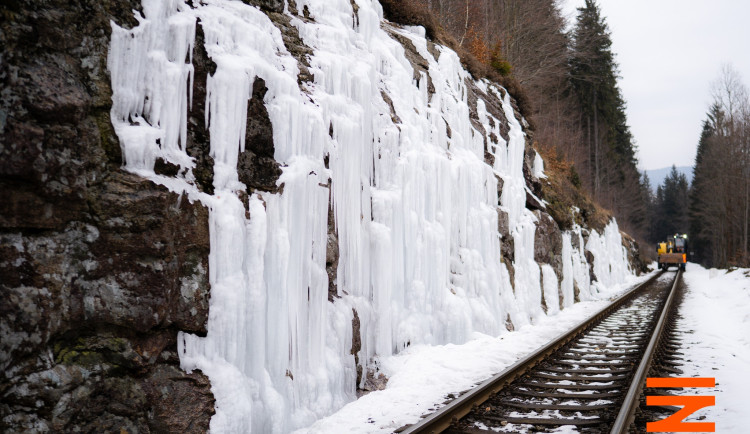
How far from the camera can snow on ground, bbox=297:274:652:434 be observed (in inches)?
170

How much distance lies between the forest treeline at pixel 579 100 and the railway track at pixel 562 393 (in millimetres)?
7686

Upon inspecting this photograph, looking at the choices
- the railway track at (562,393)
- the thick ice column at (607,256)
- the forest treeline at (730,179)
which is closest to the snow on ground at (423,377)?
the railway track at (562,393)

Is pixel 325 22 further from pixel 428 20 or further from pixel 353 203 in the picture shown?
pixel 428 20

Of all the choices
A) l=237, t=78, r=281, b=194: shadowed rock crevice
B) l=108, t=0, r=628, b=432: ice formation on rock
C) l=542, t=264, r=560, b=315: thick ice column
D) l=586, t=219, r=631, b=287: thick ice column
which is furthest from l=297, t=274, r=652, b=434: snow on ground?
l=586, t=219, r=631, b=287: thick ice column

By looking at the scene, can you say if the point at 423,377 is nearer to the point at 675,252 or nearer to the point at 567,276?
the point at 567,276

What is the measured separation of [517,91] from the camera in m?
15.4

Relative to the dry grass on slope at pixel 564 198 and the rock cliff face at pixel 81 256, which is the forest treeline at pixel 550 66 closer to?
the dry grass on slope at pixel 564 198

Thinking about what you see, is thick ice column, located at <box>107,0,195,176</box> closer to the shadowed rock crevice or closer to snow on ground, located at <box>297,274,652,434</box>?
the shadowed rock crevice

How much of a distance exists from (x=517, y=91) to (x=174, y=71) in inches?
529

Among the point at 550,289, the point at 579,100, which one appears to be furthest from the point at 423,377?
the point at 579,100

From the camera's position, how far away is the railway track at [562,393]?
4020mm

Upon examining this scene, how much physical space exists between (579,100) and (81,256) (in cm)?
4289

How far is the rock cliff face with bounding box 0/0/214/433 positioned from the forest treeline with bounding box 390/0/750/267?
8.43 metres

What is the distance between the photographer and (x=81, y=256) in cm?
308
